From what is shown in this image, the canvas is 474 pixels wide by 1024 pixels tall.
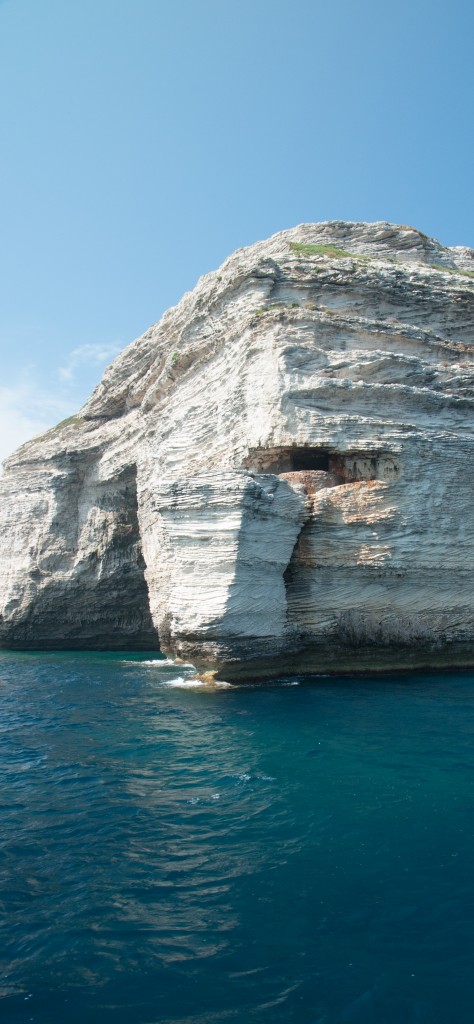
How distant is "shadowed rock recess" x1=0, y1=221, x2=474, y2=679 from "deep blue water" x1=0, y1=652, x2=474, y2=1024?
475cm

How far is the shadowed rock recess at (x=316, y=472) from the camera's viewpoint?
16641 mm

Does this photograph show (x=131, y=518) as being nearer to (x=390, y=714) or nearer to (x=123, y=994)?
(x=390, y=714)

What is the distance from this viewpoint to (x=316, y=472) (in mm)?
18141

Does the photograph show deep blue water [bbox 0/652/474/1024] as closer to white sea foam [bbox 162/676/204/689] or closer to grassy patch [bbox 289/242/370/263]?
white sea foam [bbox 162/676/204/689]

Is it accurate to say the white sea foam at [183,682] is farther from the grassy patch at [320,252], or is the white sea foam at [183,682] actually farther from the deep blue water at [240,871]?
the grassy patch at [320,252]

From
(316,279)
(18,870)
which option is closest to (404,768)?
(18,870)

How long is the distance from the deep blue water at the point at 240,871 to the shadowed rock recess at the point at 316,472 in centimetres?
475

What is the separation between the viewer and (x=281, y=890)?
248 inches

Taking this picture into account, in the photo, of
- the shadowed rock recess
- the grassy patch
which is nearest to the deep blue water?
the shadowed rock recess

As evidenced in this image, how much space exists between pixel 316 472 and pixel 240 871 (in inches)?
503

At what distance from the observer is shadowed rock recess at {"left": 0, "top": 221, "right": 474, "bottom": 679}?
1664 cm

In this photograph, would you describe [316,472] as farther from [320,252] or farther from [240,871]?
[240,871]

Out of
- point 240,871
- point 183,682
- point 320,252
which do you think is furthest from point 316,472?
point 240,871

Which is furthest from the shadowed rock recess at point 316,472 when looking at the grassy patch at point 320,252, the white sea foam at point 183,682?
the white sea foam at point 183,682
